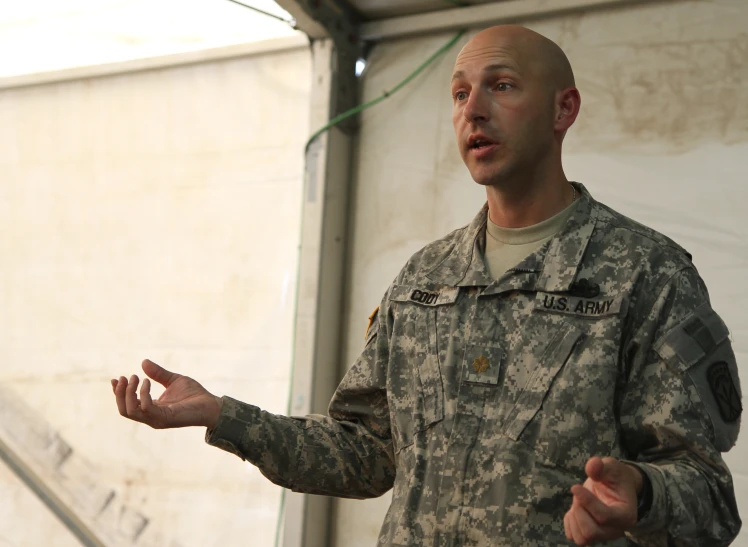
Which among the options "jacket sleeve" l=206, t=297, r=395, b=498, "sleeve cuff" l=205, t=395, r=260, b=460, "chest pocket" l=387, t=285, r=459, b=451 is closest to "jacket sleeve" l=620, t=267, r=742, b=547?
"chest pocket" l=387, t=285, r=459, b=451

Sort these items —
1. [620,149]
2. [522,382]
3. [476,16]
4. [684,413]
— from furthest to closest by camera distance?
[476,16]
[620,149]
[522,382]
[684,413]

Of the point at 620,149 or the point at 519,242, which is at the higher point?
the point at 620,149

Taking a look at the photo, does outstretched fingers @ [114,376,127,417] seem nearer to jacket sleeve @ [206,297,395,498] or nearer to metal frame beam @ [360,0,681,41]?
jacket sleeve @ [206,297,395,498]

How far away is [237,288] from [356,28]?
745 millimetres

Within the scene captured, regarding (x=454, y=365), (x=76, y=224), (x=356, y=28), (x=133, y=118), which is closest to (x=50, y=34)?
(x=133, y=118)

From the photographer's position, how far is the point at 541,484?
1.03 metres

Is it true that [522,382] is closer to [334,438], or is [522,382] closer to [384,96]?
[334,438]

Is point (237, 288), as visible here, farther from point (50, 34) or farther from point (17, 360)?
point (50, 34)

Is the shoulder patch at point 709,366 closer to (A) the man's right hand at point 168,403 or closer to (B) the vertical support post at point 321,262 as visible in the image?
(A) the man's right hand at point 168,403

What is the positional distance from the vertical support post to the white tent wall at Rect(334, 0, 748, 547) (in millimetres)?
43

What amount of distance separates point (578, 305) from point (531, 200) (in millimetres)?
196

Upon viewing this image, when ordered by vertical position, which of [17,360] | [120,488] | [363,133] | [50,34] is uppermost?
[50,34]

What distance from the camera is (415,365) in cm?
120

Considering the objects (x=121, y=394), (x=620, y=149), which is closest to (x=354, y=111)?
(x=620, y=149)
